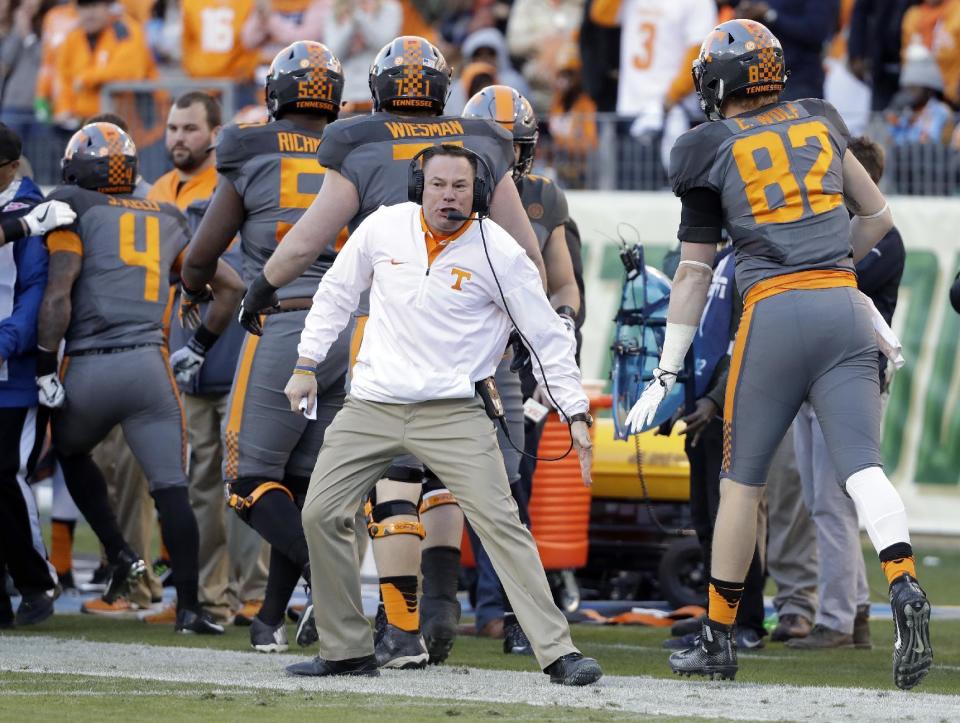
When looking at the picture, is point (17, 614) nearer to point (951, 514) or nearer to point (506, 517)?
point (506, 517)

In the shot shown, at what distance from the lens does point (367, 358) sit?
21.2 ft

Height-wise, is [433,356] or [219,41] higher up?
[219,41]

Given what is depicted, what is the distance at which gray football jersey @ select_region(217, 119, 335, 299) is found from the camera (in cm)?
759

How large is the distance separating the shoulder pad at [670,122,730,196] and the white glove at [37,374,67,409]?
3.12 metres

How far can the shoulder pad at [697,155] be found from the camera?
6.55 metres

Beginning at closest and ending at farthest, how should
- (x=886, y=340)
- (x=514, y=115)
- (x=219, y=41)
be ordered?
1. (x=886, y=340)
2. (x=514, y=115)
3. (x=219, y=41)

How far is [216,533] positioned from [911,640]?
426 centimetres

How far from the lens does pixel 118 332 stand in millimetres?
8492

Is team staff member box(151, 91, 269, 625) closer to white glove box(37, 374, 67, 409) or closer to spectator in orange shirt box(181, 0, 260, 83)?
white glove box(37, 374, 67, 409)

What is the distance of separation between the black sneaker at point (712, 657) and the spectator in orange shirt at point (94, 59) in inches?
387

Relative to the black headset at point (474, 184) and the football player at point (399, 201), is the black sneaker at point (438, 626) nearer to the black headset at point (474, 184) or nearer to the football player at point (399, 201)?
the football player at point (399, 201)

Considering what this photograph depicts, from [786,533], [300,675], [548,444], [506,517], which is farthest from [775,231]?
[548,444]

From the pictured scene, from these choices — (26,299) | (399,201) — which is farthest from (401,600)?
(26,299)

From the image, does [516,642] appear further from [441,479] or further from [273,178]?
[273,178]
